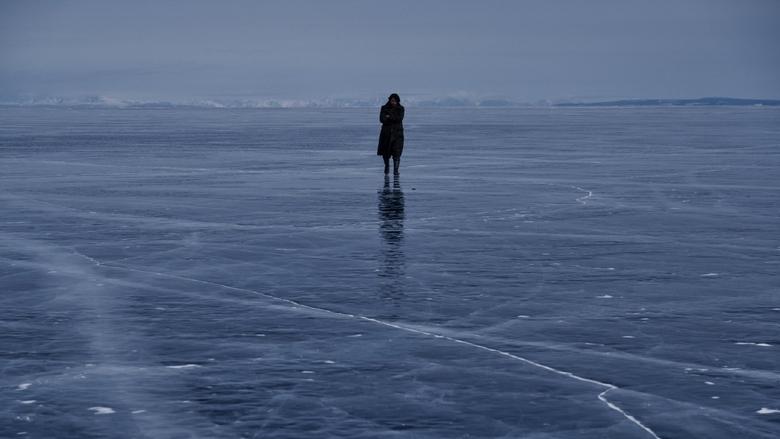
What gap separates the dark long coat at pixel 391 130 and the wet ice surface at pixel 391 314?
3363 mm

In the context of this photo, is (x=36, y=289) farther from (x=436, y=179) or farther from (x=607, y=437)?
(x=436, y=179)

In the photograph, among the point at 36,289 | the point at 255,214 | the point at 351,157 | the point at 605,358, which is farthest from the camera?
the point at 351,157

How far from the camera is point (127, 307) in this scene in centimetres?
956

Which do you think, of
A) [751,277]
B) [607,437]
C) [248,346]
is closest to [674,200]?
[751,277]

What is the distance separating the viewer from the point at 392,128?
24.3 m

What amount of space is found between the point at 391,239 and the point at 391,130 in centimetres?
1043

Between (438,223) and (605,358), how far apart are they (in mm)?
8504

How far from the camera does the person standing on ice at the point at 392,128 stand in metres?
24.0

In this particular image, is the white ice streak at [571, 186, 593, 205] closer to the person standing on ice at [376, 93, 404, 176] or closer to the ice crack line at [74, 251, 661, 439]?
the person standing on ice at [376, 93, 404, 176]

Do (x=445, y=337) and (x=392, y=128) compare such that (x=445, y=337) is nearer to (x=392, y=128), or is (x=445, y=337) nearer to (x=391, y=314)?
(x=391, y=314)

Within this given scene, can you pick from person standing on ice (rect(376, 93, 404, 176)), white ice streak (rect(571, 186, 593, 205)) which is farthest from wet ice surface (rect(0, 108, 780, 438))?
person standing on ice (rect(376, 93, 404, 176))

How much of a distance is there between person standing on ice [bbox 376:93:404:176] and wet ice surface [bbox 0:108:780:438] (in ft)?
11.0

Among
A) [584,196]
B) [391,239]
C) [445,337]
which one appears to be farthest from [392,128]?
[445,337]

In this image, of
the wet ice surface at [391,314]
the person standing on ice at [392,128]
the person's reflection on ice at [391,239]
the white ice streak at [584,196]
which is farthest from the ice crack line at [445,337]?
the person standing on ice at [392,128]
